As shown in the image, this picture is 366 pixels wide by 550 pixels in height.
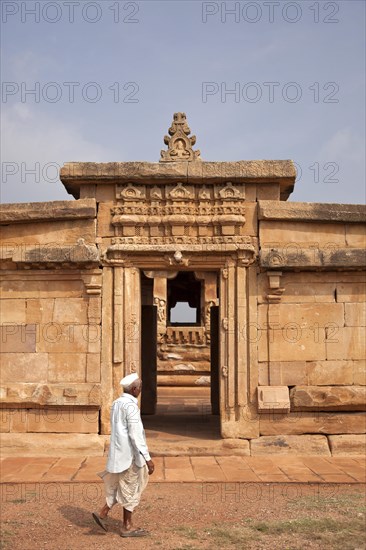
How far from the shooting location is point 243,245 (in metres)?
8.70

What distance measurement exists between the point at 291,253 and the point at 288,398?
7.00ft

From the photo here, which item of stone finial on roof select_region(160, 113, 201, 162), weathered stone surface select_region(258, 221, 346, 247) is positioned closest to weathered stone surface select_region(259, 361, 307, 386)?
weathered stone surface select_region(258, 221, 346, 247)

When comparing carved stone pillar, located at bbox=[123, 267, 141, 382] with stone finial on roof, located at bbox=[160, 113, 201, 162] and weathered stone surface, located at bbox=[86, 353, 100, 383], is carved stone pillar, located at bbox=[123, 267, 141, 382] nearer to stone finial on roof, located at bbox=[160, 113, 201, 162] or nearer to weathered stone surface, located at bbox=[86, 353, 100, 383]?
weathered stone surface, located at bbox=[86, 353, 100, 383]

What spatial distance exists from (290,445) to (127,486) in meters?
3.66

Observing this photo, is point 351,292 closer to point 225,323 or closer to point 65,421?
point 225,323

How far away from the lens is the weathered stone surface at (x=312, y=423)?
8484 millimetres

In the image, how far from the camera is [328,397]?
841cm

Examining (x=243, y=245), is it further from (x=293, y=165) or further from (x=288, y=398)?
(x=288, y=398)

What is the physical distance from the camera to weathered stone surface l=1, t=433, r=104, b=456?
8328mm

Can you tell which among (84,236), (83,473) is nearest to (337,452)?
(83,473)

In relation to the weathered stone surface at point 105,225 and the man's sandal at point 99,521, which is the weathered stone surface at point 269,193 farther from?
the man's sandal at point 99,521

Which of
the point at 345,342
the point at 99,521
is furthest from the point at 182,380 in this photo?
the point at 99,521

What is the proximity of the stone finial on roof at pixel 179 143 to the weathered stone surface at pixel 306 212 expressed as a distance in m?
1.38

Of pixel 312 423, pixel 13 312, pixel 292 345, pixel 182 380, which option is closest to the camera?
pixel 312 423
